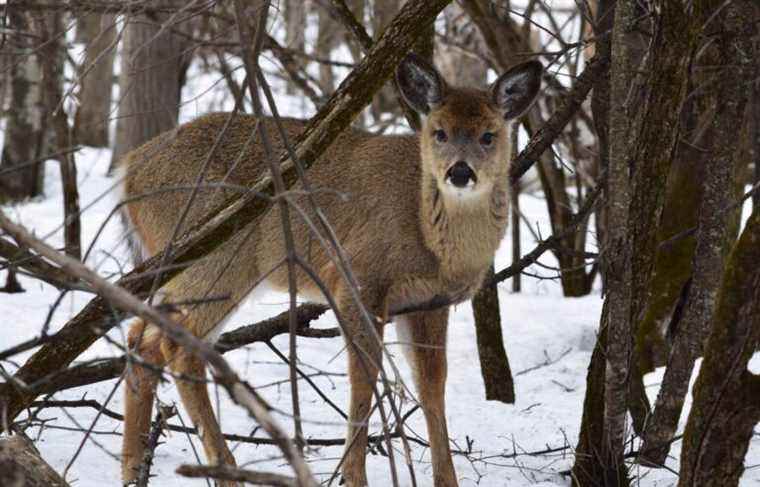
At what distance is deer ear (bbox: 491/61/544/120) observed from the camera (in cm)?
547

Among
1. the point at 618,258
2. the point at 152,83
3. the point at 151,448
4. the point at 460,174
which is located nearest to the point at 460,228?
the point at 460,174

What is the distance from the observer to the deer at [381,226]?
5332mm

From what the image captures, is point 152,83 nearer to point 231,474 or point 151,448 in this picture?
point 151,448

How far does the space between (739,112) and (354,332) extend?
215 cm

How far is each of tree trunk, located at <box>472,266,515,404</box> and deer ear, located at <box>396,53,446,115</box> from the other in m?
1.54

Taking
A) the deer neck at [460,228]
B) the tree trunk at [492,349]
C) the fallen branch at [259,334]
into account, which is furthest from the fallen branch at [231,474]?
the tree trunk at [492,349]

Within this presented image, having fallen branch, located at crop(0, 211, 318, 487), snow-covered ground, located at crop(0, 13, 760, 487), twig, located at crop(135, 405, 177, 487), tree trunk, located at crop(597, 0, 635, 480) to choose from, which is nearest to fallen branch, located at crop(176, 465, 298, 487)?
fallen branch, located at crop(0, 211, 318, 487)

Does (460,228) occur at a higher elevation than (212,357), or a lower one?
higher

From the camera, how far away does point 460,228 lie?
5379 mm

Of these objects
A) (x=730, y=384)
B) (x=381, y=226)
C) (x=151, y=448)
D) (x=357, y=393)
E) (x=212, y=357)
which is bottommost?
(x=212, y=357)

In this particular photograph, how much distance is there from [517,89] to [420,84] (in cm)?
52

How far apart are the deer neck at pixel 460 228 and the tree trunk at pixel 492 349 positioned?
4.15 ft

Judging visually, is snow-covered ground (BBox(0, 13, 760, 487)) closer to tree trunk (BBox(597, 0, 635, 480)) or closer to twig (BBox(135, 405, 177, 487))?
twig (BBox(135, 405, 177, 487))

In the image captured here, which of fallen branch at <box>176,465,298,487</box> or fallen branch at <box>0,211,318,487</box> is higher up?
fallen branch at <box>0,211,318,487</box>
